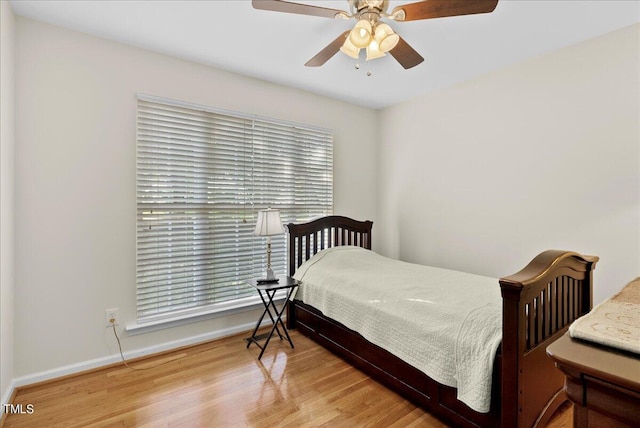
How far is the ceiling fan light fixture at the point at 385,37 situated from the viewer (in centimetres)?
168

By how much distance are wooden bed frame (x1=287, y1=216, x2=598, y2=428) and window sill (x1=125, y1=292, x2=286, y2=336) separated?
3.37 ft

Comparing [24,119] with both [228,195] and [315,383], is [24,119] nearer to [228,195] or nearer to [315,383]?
[228,195]

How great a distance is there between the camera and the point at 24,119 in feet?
6.82

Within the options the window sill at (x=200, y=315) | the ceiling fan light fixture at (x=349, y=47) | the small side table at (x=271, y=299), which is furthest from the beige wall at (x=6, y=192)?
the ceiling fan light fixture at (x=349, y=47)

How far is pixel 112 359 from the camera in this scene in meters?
2.38

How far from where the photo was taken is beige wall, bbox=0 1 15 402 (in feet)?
5.94

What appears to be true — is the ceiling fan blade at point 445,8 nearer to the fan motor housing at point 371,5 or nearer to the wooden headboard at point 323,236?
the fan motor housing at point 371,5

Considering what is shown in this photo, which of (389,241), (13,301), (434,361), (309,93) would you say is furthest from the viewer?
(389,241)

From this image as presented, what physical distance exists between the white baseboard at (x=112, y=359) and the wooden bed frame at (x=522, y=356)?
3.87 feet

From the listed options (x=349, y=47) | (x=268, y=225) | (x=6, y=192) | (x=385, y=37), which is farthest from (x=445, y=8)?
(x=6, y=192)

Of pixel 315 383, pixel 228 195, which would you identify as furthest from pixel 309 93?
pixel 315 383

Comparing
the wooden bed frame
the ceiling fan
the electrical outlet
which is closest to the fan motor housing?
the ceiling fan

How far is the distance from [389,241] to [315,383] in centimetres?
217

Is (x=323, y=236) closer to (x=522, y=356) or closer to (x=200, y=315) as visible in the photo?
(x=200, y=315)
